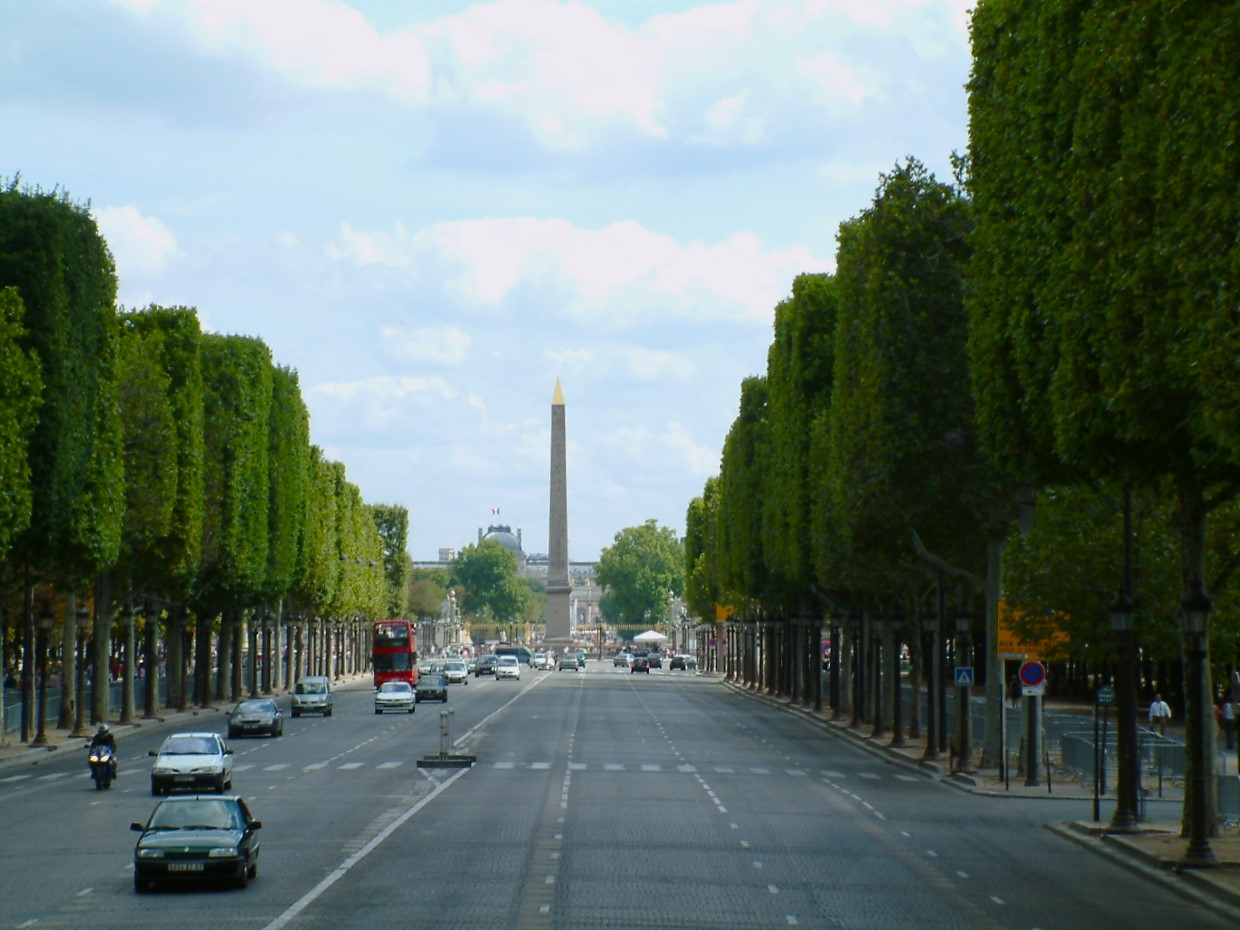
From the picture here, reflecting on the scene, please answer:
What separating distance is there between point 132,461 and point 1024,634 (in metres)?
33.7

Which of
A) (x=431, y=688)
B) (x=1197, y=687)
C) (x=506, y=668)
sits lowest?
(x=506, y=668)

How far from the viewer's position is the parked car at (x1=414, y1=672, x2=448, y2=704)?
10231 centimetres

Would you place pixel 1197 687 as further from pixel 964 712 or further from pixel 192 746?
pixel 192 746

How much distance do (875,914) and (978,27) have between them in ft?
56.9

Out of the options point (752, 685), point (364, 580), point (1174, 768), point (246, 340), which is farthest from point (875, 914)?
point (364, 580)

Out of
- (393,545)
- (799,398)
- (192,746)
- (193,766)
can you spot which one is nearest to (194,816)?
(193,766)

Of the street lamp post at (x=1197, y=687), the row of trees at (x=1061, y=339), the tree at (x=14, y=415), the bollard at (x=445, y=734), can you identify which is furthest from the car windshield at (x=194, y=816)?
the bollard at (x=445, y=734)

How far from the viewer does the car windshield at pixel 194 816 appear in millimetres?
26766

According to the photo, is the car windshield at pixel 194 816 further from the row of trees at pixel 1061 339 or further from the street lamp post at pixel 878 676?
the street lamp post at pixel 878 676

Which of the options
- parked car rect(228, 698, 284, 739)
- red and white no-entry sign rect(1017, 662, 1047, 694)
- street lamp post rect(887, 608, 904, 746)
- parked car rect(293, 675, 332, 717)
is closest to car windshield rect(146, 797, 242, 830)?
red and white no-entry sign rect(1017, 662, 1047, 694)

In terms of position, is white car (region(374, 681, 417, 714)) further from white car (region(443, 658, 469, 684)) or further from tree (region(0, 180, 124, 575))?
white car (region(443, 658, 469, 684))

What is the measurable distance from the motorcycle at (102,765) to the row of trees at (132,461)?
6972 mm

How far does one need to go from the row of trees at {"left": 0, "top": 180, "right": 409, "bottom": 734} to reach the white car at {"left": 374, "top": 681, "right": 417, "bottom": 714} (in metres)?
8.08

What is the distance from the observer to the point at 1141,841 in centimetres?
3444
